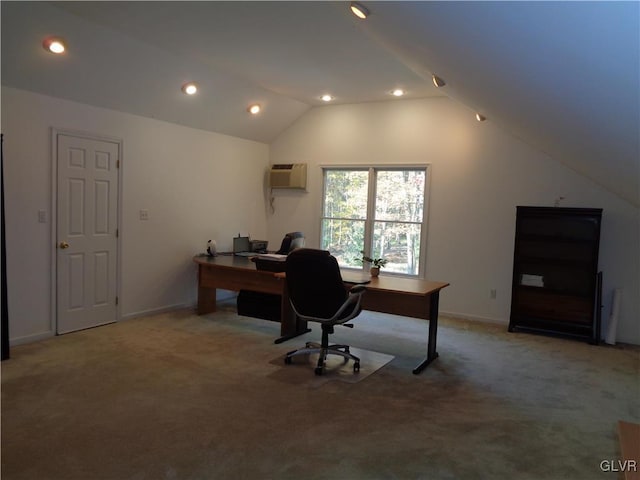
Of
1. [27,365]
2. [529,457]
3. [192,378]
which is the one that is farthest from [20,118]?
[529,457]

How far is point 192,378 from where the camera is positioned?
3598mm

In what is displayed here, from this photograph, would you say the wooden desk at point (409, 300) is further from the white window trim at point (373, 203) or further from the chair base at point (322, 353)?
the white window trim at point (373, 203)

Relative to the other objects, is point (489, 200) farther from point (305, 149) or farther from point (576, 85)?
point (576, 85)

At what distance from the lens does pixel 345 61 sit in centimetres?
460

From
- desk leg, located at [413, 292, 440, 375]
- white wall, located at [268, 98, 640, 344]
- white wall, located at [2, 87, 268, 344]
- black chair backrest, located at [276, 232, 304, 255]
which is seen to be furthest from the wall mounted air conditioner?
desk leg, located at [413, 292, 440, 375]

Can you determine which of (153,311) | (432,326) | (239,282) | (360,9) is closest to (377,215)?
(239,282)

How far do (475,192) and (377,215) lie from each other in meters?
1.38

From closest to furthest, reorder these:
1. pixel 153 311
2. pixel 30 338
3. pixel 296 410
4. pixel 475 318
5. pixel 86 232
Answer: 1. pixel 296 410
2. pixel 30 338
3. pixel 86 232
4. pixel 153 311
5. pixel 475 318

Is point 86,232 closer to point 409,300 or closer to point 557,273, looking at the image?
point 409,300

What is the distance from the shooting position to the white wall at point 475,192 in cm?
502

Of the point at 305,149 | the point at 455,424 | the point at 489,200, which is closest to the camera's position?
the point at 455,424

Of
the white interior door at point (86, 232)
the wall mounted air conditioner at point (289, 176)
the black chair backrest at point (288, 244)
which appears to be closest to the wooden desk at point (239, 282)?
the black chair backrest at point (288, 244)

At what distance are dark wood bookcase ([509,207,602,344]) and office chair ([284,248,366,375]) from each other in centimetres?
244

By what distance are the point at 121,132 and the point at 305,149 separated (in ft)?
8.99
